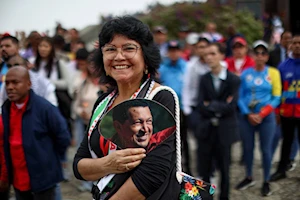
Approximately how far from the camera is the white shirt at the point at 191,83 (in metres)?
5.27

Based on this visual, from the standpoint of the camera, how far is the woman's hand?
1609 millimetres

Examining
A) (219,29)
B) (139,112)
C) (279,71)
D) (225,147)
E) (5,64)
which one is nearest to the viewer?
(139,112)

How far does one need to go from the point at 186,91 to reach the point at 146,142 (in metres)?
3.81

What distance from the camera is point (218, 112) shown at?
13.9 ft

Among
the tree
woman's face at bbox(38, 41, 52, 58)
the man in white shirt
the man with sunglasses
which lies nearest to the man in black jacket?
the man with sunglasses

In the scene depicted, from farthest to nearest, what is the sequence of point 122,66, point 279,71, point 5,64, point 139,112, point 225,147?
point 279,71 < point 5,64 < point 225,147 < point 122,66 < point 139,112

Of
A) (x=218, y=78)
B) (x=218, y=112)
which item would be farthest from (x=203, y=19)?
(x=218, y=112)

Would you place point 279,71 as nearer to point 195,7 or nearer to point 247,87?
point 247,87

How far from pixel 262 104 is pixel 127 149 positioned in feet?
11.9

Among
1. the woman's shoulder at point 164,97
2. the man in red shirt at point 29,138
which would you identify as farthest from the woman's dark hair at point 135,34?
the man in red shirt at point 29,138

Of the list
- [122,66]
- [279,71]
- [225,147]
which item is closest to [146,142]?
[122,66]

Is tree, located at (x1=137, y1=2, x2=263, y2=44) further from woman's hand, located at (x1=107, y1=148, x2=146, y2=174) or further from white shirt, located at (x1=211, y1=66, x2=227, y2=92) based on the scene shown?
woman's hand, located at (x1=107, y1=148, x2=146, y2=174)

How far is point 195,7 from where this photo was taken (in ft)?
51.1

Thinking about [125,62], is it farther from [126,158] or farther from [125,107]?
[126,158]
